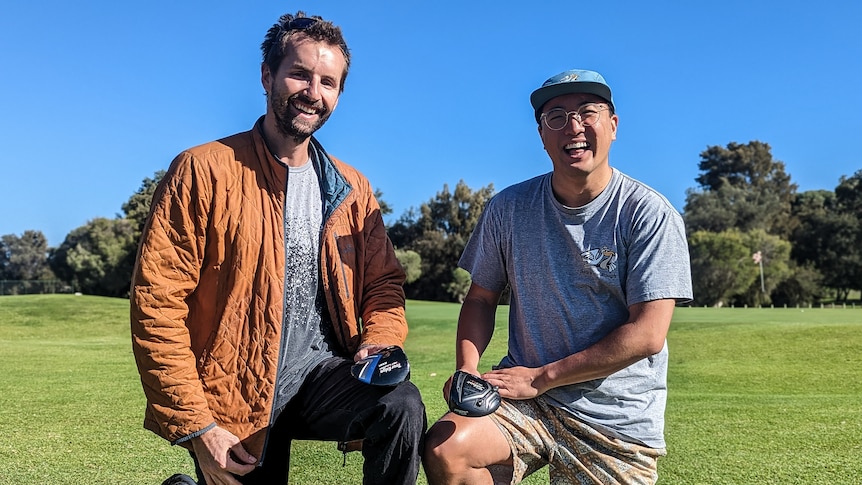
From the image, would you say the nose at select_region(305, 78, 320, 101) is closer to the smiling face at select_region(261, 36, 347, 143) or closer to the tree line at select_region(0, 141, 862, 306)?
the smiling face at select_region(261, 36, 347, 143)

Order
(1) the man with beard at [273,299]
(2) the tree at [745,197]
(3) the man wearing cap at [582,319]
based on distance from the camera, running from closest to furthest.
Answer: (1) the man with beard at [273,299], (3) the man wearing cap at [582,319], (2) the tree at [745,197]

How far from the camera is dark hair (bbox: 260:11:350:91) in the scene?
10.2ft

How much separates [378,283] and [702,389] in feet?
24.8

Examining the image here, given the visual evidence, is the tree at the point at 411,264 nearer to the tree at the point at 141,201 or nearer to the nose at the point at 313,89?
the tree at the point at 141,201

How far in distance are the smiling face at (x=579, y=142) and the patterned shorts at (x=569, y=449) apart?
982 mm

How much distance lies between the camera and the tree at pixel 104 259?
46.9m

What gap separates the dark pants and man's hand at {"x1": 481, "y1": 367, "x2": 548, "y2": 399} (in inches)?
15.9

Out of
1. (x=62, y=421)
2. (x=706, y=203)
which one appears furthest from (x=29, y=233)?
(x=62, y=421)

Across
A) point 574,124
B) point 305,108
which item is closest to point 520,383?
point 574,124

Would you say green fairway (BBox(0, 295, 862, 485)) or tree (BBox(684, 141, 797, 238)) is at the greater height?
tree (BBox(684, 141, 797, 238))

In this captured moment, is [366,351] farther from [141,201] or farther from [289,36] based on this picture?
[141,201]

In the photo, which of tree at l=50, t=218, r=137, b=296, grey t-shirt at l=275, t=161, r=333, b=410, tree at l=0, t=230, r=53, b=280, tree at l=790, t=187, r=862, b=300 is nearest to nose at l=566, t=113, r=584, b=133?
grey t-shirt at l=275, t=161, r=333, b=410

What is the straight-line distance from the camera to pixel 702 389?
9.72 m

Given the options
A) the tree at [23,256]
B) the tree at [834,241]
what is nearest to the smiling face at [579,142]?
the tree at [834,241]
